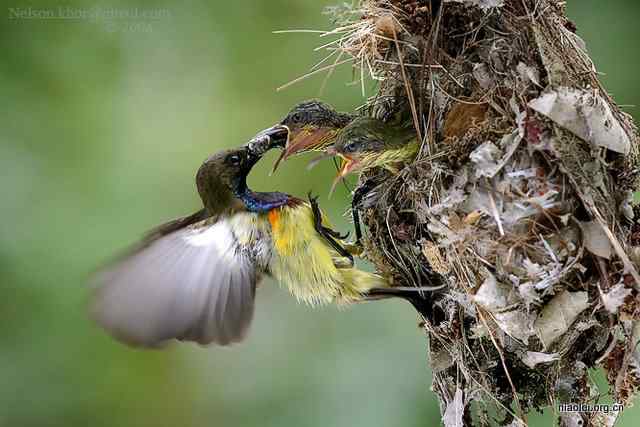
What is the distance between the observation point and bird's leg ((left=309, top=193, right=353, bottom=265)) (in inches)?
100

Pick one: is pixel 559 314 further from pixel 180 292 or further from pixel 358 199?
pixel 180 292

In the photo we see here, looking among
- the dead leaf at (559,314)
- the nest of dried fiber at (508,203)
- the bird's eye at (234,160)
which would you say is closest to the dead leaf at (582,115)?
the nest of dried fiber at (508,203)

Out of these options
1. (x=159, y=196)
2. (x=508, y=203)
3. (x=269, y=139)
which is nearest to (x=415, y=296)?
(x=508, y=203)

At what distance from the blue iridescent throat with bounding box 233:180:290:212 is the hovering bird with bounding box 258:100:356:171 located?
0.14 meters

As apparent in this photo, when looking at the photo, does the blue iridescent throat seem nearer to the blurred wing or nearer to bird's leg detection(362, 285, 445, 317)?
the blurred wing

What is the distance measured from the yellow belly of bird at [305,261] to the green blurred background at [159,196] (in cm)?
60

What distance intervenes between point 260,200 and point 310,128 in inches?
12.0

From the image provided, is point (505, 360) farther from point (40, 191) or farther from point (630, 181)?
point (40, 191)

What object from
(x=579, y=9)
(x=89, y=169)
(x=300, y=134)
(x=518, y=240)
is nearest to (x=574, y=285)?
(x=518, y=240)

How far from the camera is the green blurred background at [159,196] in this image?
3.27 meters

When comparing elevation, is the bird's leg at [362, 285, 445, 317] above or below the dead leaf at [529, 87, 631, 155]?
below

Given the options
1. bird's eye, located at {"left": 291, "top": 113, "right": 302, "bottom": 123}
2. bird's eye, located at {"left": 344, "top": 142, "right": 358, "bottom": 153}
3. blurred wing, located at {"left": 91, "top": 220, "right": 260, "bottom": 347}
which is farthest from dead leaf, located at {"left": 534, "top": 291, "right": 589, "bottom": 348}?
bird's eye, located at {"left": 291, "top": 113, "right": 302, "bottom": 123}

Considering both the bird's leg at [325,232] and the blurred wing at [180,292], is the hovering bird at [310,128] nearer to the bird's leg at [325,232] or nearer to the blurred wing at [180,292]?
the bird's leg at [325,232]

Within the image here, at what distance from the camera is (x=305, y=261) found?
255cm
